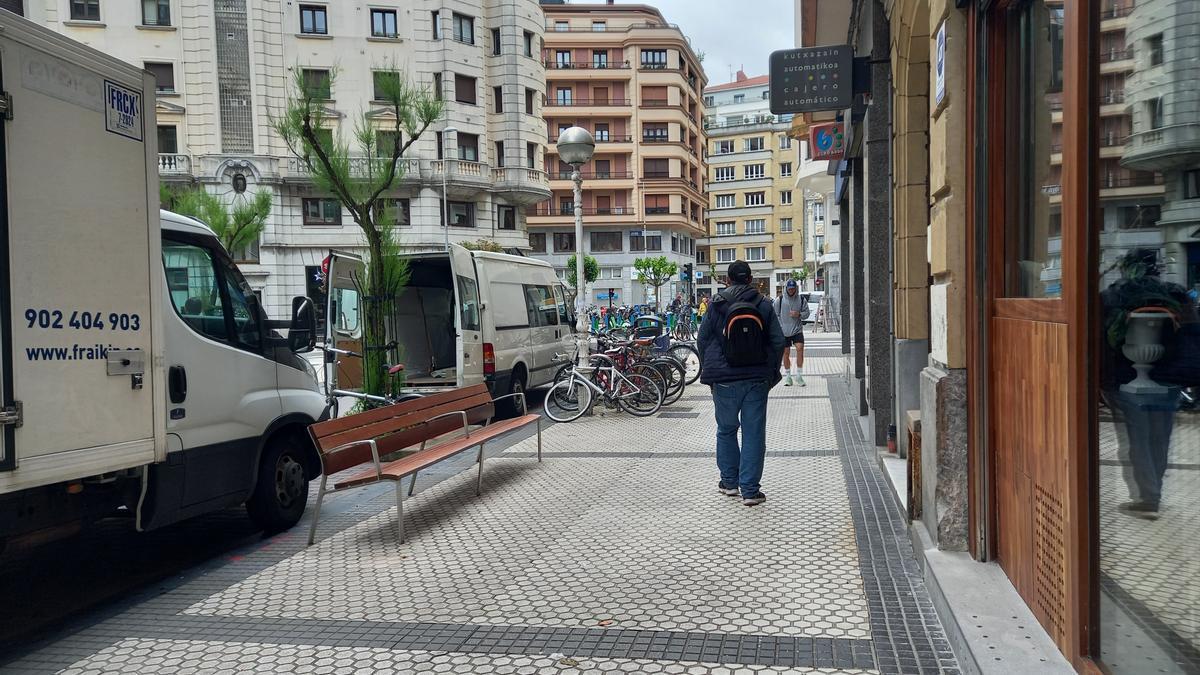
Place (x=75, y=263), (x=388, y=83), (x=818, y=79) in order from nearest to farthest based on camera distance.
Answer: (x=75, y=263) < (x=818, y=79) < (x=388, y=83)

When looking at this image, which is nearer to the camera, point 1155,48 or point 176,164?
point 1155,48

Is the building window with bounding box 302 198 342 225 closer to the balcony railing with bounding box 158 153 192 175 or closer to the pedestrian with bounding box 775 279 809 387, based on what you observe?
the balcony railing with bounding box 158 153 192 175

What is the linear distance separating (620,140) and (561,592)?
6273 cm

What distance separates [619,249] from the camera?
65.4m

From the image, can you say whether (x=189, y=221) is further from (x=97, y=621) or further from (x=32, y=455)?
(x=97, y=621)

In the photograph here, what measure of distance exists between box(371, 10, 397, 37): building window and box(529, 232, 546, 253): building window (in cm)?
2435

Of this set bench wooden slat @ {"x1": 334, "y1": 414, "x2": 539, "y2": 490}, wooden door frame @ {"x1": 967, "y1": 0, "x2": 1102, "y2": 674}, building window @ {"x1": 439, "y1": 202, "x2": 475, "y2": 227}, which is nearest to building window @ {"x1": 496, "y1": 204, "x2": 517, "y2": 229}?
building window @ {"x1": 439, "y1": 202, "x2": 475, "y2": 227}

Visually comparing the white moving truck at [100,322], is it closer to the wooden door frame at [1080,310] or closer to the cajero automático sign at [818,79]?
the wooden door frame at [1080,310]

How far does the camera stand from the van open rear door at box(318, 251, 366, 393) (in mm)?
10684

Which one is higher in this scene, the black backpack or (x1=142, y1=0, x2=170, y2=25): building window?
(x1=142, y1=0, x2=170, y2=25): building window

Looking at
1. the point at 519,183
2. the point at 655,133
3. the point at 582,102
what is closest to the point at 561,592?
the point at 519,183

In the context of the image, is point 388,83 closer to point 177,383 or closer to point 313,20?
point 177,383

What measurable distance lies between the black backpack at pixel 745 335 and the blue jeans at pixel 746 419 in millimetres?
193

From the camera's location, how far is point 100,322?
454 cm
